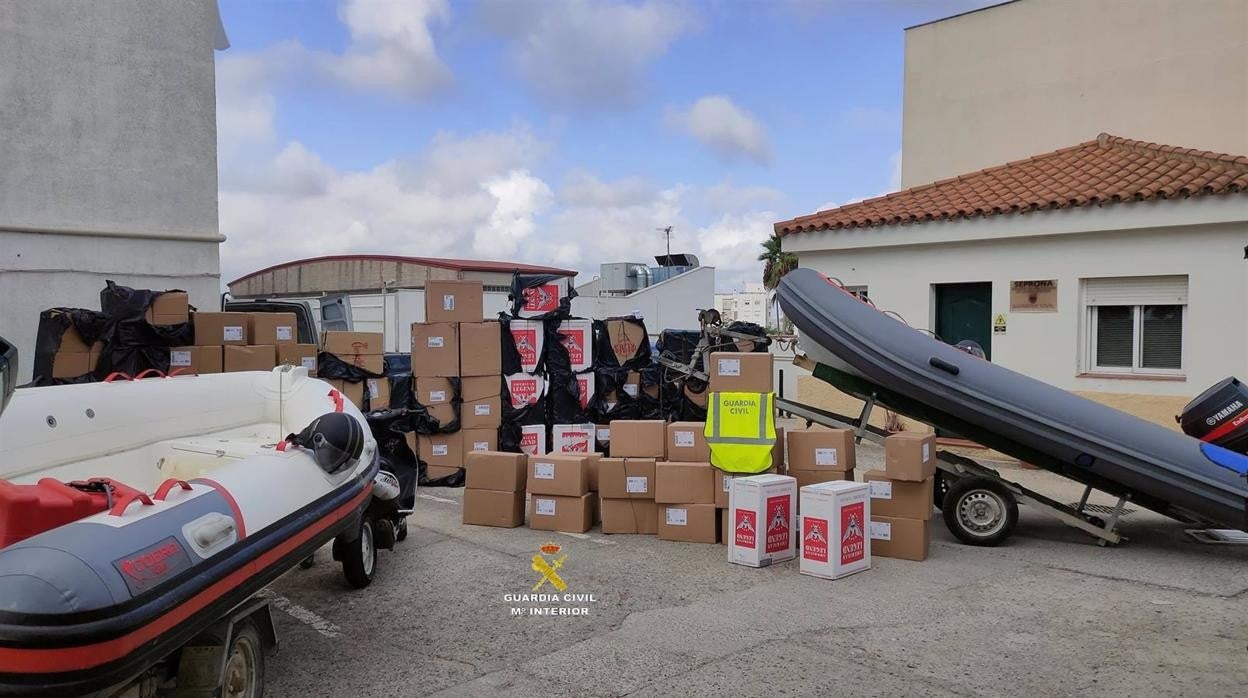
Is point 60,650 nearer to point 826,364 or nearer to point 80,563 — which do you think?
point 80,563

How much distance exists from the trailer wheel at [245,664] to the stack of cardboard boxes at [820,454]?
451cm

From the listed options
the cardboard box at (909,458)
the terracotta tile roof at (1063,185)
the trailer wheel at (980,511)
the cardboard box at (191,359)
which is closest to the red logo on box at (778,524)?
the cardboard box at (909,458)

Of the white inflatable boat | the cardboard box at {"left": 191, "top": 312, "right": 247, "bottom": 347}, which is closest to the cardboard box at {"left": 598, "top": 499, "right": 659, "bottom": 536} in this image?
the white inflatable boat

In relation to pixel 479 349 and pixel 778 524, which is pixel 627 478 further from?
pixel 479 349

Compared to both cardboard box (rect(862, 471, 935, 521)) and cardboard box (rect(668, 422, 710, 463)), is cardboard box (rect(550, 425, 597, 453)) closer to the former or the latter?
cardboard box (rect(668, 422, 710, 463))

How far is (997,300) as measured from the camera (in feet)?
37.7

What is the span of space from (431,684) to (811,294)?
16.6 ft

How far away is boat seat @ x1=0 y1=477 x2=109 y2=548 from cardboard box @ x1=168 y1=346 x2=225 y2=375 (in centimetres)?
570

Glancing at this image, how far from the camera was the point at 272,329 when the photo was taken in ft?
31.1

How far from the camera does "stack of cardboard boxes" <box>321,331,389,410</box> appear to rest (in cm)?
1020

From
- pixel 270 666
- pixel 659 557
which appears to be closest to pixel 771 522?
pixel 659 557

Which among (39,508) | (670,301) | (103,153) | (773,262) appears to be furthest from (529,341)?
(773,262)

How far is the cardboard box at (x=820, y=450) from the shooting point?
285 inches

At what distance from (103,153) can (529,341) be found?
19.1ft
